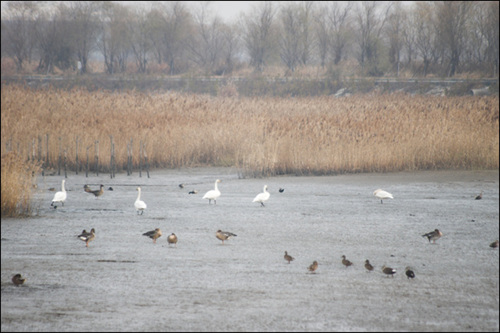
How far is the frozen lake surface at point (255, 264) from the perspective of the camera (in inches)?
237

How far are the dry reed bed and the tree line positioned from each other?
1261 centimetres

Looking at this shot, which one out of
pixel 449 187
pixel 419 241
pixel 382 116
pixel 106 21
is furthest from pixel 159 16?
pixel 419 241

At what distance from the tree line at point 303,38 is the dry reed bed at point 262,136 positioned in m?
12.6

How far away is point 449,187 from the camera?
49.1 feet

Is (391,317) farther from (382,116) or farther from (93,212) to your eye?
(382,116)

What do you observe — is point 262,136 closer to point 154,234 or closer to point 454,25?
point 154,234

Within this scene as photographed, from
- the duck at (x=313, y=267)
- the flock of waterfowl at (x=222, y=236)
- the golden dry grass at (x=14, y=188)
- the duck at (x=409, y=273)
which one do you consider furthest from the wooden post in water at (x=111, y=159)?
the duck at (x=409, y=273)

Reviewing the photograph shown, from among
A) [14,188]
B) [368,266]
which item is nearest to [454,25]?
[14,188]

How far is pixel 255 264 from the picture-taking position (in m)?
8.02

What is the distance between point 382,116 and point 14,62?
12336 mm

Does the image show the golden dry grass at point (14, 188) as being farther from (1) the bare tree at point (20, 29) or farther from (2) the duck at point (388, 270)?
(2) the duck at point (388, 270)

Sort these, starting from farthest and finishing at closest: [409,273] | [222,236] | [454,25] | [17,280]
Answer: [454,25] → [222,236] → [409,273] → [17,280]

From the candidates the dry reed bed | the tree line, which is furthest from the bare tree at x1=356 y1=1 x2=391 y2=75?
the dry reed bed

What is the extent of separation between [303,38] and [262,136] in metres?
48.3
